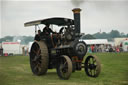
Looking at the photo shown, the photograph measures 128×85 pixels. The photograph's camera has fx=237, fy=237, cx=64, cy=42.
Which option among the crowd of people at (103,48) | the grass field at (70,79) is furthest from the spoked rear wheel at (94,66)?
the crowd of people at (103,48)

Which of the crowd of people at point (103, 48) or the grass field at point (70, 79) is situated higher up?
the grass field at point (70, 79)

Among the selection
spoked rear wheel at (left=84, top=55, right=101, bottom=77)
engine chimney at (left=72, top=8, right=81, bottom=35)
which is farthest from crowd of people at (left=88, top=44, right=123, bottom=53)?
engine chimney at (left=72, top=8, right=81, bottom=35)

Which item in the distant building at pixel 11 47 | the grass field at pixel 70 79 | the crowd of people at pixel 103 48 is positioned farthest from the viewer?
→ the distant building at pixel 11 47

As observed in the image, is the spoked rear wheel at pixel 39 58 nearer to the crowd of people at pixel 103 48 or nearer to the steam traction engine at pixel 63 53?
the steam traction engine at pixel 63 53

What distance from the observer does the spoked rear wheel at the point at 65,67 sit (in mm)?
7391

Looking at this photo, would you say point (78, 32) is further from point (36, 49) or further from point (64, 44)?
point (36, 49)

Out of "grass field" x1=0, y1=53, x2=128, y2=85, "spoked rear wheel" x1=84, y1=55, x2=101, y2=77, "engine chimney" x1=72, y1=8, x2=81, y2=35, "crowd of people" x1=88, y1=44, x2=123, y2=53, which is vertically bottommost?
"crowd of people" x1=88, y1=44, x2=123, y2=53

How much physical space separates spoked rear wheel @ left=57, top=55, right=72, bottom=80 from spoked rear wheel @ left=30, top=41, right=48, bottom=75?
2.44 feet

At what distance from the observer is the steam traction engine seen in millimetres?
7969

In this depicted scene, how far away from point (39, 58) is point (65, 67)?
1685 mm

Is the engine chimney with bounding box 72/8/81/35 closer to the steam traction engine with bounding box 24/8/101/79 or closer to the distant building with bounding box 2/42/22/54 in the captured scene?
the steam traction engine with bounding box 24/8/101/79

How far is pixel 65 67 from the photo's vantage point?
780 centimetres

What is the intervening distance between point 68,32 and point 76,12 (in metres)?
0.77

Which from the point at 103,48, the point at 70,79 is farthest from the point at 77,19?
the point at 103,48
